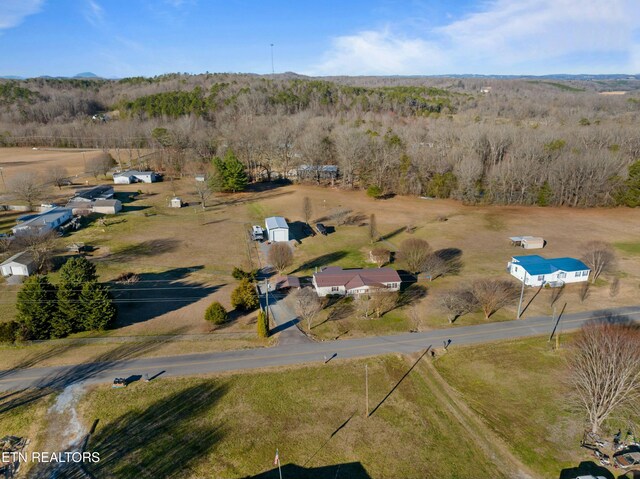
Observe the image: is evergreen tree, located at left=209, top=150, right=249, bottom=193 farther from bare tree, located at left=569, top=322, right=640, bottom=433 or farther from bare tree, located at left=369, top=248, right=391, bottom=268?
bare tree, located at left=569, top=322, right=640, bottom=433

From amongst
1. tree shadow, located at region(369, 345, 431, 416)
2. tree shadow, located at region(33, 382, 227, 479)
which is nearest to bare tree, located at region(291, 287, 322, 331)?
tree shadow, located at region(369, 345, 431, 416)

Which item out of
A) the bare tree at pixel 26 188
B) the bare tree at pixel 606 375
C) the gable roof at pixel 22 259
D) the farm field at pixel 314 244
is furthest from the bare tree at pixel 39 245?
the bare tree at pixel 606 375

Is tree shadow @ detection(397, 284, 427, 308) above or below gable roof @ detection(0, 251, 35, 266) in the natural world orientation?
below

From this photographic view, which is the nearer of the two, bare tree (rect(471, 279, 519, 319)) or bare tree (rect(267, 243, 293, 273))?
bare tree (rect(471, 279, 519, 319))

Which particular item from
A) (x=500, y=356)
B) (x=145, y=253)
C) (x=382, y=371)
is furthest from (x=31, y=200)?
(x=500, y=356)

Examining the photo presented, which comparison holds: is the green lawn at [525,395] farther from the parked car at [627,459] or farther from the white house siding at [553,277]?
the white house siding at [553,277]

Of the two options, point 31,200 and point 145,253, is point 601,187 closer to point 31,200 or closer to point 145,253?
point 145,253

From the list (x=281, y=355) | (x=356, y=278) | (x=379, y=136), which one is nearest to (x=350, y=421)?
(x=281, y=355)

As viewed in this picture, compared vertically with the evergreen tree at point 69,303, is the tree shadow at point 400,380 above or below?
below
